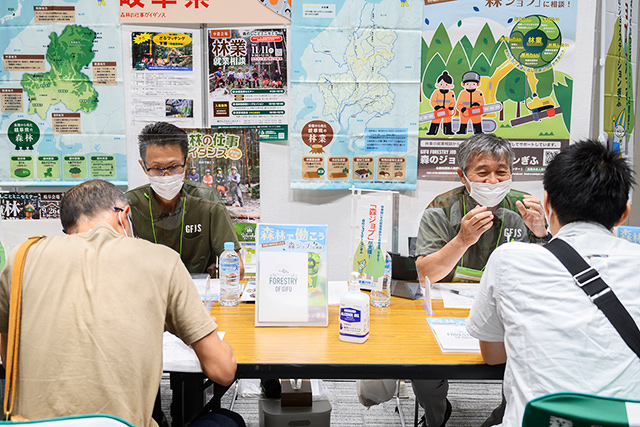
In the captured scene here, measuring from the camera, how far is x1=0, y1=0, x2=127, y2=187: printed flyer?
3.09 m

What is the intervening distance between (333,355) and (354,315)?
15 cm

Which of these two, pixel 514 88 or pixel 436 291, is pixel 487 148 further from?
pixel 514 88

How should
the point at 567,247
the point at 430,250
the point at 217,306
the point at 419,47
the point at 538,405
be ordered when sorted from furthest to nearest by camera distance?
the point at 419,47
the point at 430,250
the point at 217,306
the point at 567,247
the point at 538,405

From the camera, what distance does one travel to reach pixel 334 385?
319cm

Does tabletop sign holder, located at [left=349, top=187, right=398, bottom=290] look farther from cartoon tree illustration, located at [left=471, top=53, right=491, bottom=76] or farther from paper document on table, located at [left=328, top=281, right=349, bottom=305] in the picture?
cartoon tree illustration, located at [left=471, top=53, right=491, bottom=76]

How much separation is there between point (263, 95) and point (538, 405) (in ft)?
8.48

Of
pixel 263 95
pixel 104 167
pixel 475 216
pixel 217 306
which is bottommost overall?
pixel 217 306

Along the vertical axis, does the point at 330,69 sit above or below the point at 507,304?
above

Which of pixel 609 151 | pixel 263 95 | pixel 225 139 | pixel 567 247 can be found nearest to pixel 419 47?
pixel 263 95

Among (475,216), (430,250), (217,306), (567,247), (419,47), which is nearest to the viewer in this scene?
(567,247)

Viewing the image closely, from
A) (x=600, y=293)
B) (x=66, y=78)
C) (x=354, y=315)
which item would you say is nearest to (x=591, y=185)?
(x=600, y=293)

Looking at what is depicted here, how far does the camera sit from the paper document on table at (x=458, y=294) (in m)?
2.06

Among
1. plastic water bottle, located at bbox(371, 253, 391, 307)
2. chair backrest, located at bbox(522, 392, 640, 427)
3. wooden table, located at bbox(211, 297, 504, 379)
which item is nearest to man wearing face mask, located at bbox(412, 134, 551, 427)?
plastic water bottle, located at bbox(371, 253, 391, 307)

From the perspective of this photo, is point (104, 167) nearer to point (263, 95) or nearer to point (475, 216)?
point (263, 95)
